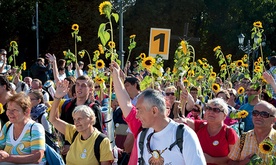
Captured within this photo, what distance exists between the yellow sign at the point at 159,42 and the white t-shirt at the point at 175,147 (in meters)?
4.73

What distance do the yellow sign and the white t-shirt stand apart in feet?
15.5

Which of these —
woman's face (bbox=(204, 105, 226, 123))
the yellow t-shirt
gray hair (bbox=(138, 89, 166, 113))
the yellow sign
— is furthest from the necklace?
the yellow sign

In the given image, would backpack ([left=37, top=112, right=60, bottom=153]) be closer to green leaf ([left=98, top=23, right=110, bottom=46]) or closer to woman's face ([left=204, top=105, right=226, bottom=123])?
green leaf ([left=98, top=23, right=110, bottom=46])

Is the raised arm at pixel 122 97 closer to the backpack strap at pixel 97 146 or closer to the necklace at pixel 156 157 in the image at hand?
the necklace at pixel 156 157

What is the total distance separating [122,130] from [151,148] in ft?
10.2

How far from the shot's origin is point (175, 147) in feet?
13.0

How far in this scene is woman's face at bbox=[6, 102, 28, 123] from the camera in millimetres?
5426

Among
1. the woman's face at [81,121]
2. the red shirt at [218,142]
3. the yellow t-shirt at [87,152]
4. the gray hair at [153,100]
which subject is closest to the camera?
the gray hair at [153,100]

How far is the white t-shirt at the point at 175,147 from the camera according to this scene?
3871 mm

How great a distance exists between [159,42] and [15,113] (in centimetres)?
398

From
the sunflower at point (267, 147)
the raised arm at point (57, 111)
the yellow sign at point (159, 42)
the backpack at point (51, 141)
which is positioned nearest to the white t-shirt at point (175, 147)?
the sunflower at point (267, 147)

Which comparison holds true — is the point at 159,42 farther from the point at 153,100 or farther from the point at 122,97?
the point at 153,100

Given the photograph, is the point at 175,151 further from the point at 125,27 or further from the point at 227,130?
the point at 125,27

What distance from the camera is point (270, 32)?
36.0 meters
